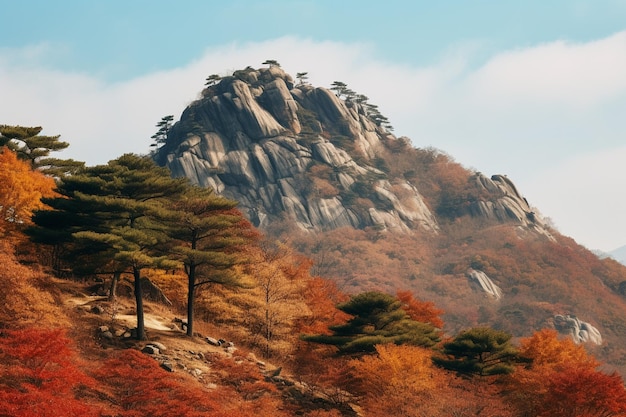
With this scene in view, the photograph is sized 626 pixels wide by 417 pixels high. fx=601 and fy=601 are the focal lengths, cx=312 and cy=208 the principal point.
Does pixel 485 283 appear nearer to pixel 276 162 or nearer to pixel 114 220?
pixel 276 162

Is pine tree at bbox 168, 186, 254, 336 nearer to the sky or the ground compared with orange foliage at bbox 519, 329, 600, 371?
nearer to the sky

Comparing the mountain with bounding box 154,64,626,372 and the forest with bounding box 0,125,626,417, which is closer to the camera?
the forest with bounding box 0,125,626,417

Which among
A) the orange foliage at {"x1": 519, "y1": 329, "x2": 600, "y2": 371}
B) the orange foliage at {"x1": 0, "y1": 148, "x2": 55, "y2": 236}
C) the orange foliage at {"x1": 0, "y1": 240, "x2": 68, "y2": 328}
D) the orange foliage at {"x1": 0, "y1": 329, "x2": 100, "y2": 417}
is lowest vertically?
the orange foliage at {"x1": 519, "y1": 329, "x2": 600, "y2": 371}

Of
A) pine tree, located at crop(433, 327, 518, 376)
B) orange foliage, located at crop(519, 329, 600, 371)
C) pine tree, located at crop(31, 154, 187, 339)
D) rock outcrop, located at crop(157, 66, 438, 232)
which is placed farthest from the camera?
rock outcrop, located at crop(157, 66, 438, 232)

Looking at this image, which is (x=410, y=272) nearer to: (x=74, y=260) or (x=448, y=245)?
(x=448, y=245)

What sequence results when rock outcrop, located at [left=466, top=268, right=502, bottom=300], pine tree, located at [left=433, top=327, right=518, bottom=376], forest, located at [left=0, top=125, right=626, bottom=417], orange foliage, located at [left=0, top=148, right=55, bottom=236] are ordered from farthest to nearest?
rock outcrop, located at [left=466, top=268, right=502, bottom=300] → orange foliage, located at [left=0, top=148, right=55, bottom=236] → pine tree, located at [left=433, top=327, right=518, bottom=376] → forest, located at [left=0, top=125, right=626, bottom=417]

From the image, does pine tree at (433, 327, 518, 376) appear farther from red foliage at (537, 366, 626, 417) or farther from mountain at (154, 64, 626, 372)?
mountain at (154, 64, 626, 372)

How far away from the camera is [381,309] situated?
38.4 m

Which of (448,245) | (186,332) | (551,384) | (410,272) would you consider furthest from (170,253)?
(448,245)

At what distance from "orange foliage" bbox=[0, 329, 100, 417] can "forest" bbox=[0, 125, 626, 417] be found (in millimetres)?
69

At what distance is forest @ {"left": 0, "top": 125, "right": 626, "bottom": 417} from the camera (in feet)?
79.5

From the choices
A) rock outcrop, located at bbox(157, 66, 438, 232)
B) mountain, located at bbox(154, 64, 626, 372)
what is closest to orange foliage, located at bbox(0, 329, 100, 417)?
mountain, located at bbox(154, 64, 626, 372)

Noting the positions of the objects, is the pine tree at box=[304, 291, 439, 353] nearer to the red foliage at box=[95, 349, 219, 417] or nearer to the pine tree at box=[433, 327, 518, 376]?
the pine tree at box=[433, 327, 518, 376]

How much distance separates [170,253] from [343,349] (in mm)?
12124
